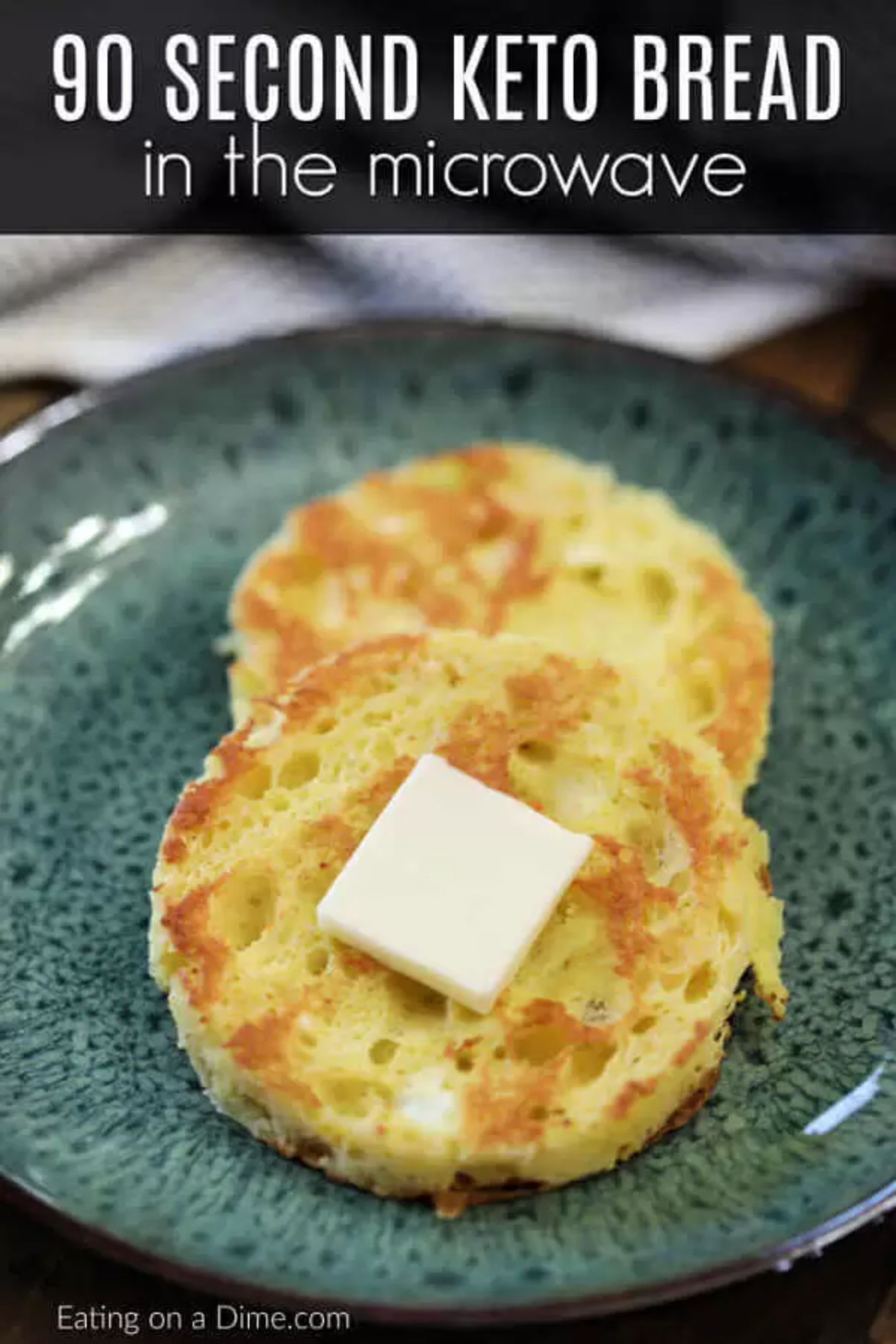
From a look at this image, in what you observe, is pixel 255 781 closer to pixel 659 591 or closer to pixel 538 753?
pixel 538 753

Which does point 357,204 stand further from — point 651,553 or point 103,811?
point 103,811

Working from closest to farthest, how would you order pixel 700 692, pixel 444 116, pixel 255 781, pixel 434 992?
pixel 434 992 < pixel 255 781 < pixel 700 692 < pixel 444 116

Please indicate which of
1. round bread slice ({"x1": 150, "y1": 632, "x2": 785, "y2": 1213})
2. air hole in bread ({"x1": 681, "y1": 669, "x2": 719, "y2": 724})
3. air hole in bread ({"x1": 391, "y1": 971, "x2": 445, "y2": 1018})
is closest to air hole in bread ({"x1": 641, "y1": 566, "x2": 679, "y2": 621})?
air hole in bread ({"x1": 681, "y1": 669, "x2": 719, "y2": 724})

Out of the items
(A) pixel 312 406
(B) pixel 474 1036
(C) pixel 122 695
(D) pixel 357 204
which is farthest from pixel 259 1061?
(D) pixel 357 204

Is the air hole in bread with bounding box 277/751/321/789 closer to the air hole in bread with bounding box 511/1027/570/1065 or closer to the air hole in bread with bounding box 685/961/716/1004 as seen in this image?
the air hole in bread with bounding box 511/1027/570/1065

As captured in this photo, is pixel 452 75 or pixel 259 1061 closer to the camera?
pixel 259 1061

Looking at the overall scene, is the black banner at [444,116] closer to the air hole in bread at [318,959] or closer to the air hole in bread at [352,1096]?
the air hole in bread at [318,959]

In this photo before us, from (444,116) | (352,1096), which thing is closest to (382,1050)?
(352,1096)
